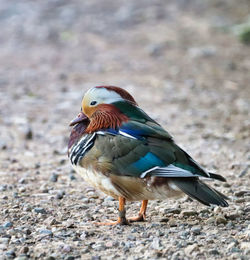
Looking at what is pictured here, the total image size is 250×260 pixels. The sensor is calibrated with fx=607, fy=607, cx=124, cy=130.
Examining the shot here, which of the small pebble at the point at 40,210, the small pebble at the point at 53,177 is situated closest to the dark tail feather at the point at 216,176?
the small pebble at the point at 40,210

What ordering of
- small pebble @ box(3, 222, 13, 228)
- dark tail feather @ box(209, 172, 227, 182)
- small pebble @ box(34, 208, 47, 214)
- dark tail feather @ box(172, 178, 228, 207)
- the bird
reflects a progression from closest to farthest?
dark tail feather @ box(172, 178, 228, 207) → the bird → dark tail feather @ box(209, 172, 227, 182) → small pebble @ box(3, 222, 13, 228) → small pebble @ box(34, 208, 47, 214)

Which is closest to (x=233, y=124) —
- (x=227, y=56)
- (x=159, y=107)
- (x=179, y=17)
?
(x=159, y=107)

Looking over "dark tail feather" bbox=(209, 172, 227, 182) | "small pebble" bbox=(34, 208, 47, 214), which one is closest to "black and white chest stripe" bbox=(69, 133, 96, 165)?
"small pebble" bbox=(34, 208, 47, 214)

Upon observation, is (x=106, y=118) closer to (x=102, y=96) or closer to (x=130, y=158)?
(x=102, y=96)

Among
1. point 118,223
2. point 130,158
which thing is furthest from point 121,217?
point 130,158

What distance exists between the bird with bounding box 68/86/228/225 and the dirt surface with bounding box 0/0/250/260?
301mm

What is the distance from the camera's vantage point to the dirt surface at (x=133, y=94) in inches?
165

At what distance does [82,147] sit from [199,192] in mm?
940

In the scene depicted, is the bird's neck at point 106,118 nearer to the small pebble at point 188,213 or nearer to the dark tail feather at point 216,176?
the dark tail feather at point 216,176

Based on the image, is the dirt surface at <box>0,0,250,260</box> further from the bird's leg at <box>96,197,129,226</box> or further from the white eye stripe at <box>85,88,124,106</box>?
the white eye stripe at <box>85,88,124,106</box>

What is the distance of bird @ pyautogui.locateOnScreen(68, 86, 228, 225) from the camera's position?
421cm

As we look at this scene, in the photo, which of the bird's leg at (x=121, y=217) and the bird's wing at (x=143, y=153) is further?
the bird's leg at (x=121, y=217)

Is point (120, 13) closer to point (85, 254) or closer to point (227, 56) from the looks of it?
point (227, 56)

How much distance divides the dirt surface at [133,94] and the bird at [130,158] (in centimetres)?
30
